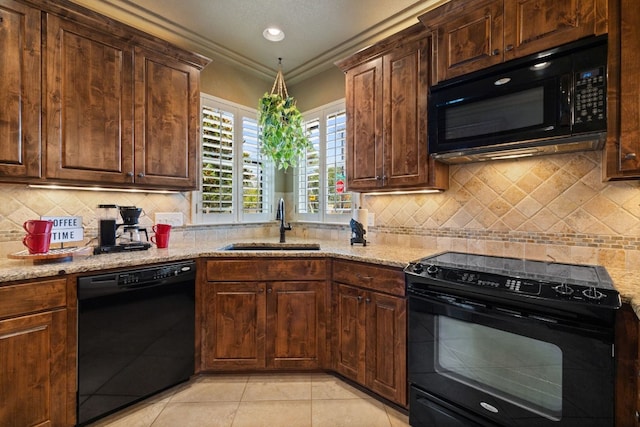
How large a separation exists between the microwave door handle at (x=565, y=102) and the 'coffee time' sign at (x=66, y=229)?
313 centimetres

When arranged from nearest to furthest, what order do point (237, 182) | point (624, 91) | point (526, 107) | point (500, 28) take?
point (624, 91)
point (526, 107)
point (500, 28)
point (237, 182)

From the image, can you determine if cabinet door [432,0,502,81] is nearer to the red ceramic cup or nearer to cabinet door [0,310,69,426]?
the red ceramic cup

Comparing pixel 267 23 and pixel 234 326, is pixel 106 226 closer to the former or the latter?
pixel 234 326

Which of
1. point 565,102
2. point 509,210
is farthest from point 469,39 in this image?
point 509,210

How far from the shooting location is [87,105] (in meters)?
2.04

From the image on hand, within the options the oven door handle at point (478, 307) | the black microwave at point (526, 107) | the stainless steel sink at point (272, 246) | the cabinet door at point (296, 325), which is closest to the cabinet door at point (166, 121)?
the stainless steel sink at point (272, 246)

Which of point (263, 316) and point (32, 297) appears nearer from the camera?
point (32, 297)

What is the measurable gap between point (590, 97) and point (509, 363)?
136 centimetres

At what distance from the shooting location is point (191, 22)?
2551 mm

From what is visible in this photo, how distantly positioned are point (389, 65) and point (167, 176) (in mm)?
1966

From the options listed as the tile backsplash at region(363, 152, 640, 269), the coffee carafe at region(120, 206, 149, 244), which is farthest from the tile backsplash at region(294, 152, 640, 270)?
the coffee carafe at region(120, 206, 149, 244)

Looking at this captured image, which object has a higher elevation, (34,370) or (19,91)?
(19,91)

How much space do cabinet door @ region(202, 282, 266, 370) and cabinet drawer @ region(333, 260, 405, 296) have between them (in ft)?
1.98

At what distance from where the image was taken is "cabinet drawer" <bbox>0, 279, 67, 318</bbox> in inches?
59.2
